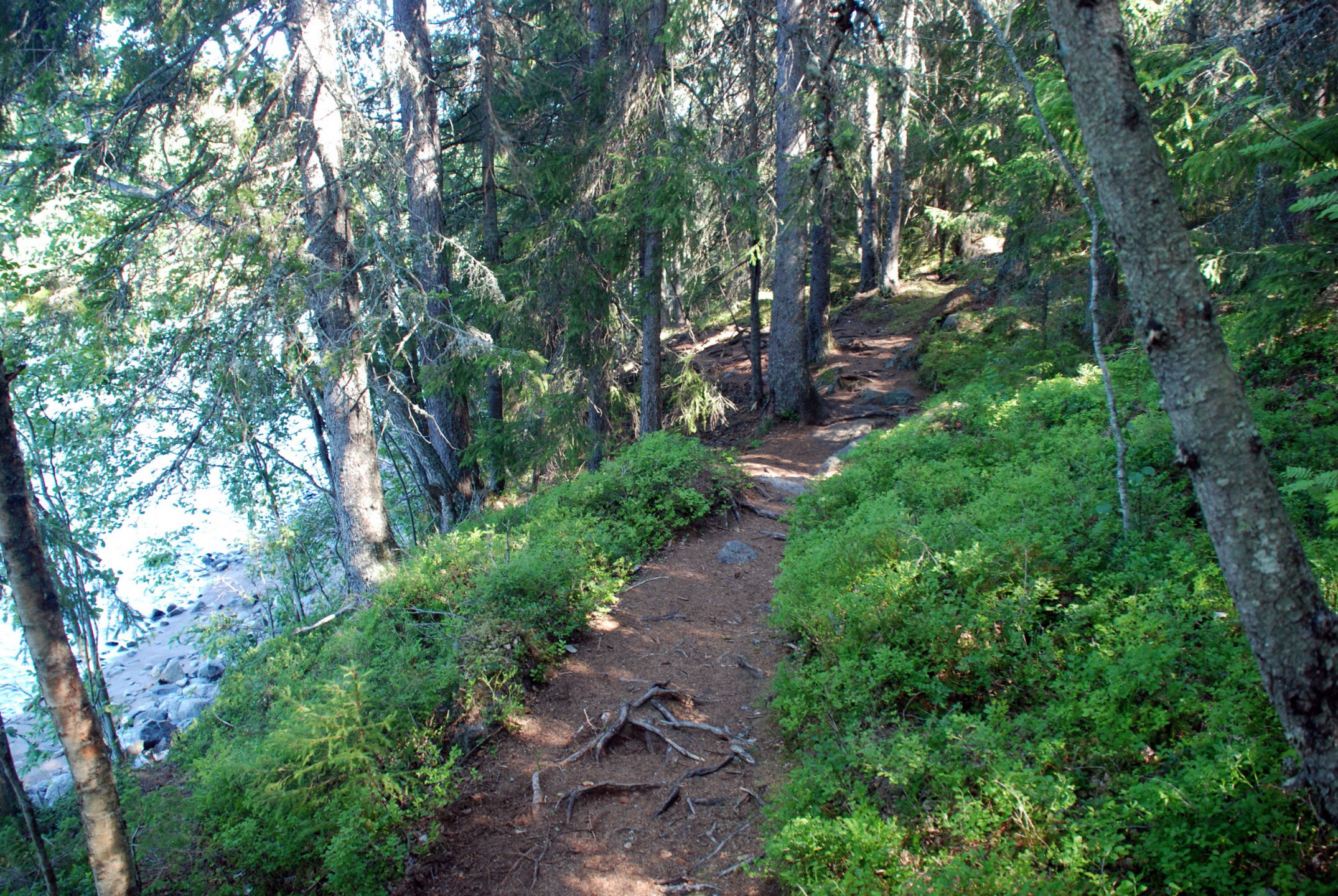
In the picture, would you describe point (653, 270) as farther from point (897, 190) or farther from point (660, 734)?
point (897, 190)

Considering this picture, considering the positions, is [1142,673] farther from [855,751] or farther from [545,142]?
[545,142]

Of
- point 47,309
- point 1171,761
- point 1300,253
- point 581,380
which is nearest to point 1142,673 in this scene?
point 1171,761

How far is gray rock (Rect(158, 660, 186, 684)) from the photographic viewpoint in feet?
50.3

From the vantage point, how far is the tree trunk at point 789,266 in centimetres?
1132

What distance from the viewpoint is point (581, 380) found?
13148 millimetres

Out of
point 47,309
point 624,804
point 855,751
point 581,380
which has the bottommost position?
point 624,804

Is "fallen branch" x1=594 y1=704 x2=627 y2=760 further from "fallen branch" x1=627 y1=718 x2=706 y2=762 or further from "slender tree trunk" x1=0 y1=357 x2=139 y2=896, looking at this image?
"slender tree trunk" x1=0 y1=357 x2=139 y2=896

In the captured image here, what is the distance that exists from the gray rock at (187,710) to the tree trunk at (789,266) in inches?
461

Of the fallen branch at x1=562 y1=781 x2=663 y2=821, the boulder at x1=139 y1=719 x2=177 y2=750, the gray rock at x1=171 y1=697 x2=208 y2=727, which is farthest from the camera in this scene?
the gray rock at x1=171 y1=697 x2=208 y2=727

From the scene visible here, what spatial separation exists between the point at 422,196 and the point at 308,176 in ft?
11.3

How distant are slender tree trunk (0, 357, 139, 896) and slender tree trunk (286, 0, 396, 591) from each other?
3.89m

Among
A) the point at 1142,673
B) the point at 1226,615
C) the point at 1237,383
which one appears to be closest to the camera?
the point at 1237,383

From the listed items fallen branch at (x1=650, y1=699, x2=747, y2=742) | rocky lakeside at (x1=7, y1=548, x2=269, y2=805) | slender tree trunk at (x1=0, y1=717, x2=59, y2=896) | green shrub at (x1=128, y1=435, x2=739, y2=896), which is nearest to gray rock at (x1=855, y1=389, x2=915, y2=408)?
green shrub at (x1=128, y1=435, x2=739, y2=896)

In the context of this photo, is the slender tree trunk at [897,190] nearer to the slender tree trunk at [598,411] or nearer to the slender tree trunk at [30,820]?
the slender tree trunk at [598,411]
